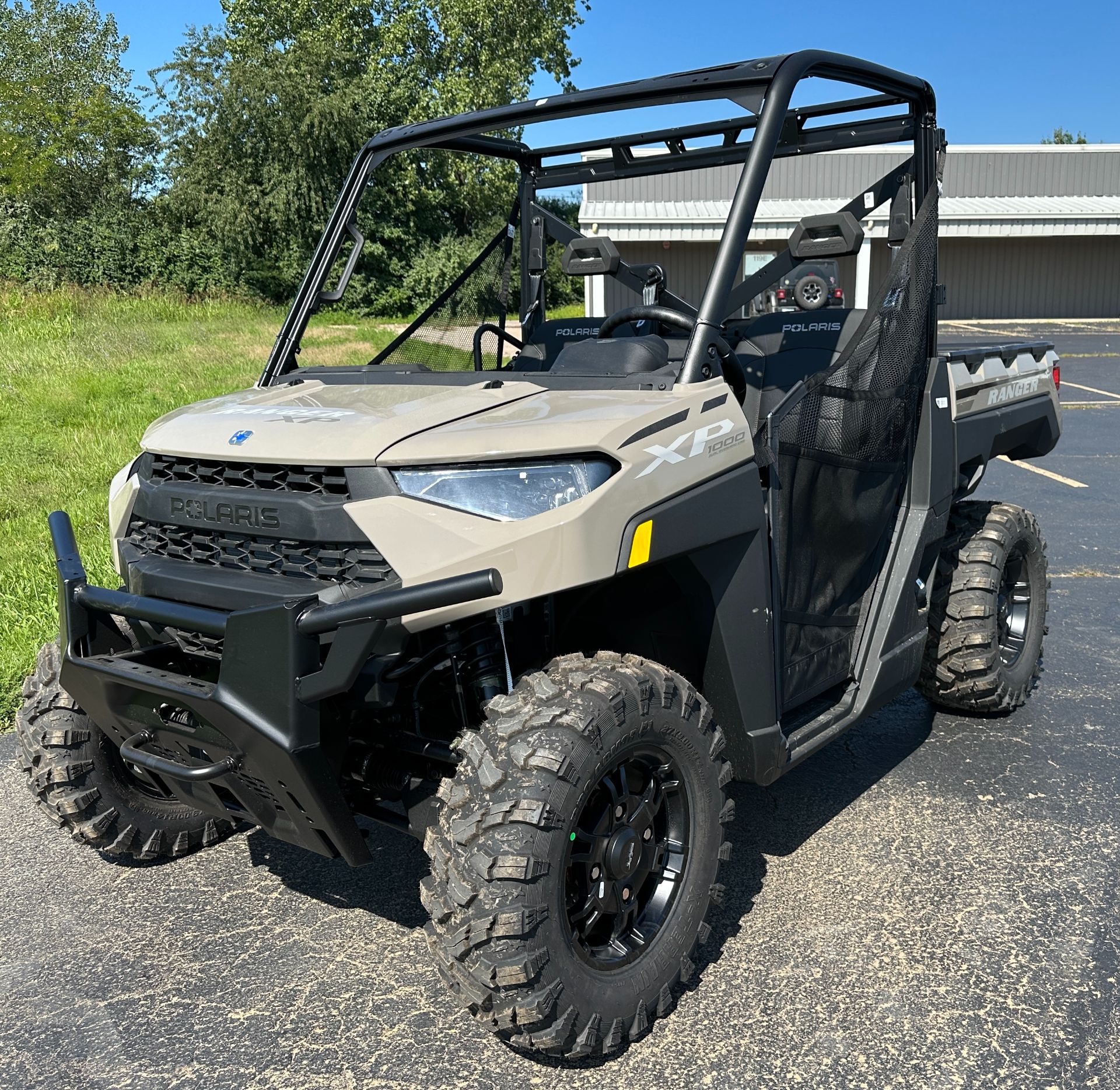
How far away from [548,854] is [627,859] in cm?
35

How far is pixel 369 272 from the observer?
4125 mm

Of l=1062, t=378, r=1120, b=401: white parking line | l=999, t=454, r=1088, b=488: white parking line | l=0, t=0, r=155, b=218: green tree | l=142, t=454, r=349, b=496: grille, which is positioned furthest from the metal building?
l=142, t=454, r=349, b=496: grille

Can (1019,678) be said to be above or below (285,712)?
below

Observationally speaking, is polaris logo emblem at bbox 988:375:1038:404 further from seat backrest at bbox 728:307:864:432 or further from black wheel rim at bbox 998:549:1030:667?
seat backrest at bbox 728:307:864:432

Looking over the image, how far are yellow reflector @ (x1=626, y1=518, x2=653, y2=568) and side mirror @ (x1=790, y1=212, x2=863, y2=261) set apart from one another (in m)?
0.83

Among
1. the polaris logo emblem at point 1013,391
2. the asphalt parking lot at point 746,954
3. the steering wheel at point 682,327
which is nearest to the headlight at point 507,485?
the steering wheel at point 682,327

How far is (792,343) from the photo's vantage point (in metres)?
3.84

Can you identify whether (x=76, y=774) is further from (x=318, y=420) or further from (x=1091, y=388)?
(x=1091, y=388)

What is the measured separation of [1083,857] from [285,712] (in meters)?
2.54

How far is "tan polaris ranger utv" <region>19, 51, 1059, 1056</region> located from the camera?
2.34m

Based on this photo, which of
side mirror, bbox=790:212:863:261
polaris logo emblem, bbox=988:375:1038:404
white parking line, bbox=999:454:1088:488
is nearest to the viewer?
side mirror, bbox=790:212:863:261

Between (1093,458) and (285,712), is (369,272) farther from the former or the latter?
(1093,458)

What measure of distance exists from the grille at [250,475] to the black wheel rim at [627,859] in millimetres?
903

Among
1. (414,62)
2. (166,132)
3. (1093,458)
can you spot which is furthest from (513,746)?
(414,62)
